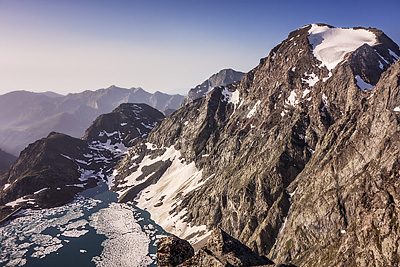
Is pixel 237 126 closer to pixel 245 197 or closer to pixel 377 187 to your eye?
pixel 245 197

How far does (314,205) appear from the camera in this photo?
283ft

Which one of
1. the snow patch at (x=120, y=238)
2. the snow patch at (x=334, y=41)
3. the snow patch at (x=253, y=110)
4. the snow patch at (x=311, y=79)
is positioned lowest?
the snow patch at (x=120, y=238)

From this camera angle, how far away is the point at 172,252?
13625 millimetres

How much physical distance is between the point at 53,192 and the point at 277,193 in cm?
18168

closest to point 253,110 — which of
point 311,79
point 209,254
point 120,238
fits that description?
point 311,79

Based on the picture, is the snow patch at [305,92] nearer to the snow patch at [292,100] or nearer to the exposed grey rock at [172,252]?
the snow patch at [292,100]

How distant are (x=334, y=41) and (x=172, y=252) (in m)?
189

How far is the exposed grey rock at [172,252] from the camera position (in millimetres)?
13477

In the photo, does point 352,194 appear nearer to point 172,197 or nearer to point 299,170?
point 299,170

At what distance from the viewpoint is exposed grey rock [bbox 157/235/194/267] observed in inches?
531

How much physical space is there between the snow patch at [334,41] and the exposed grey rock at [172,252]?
15060 centimetres

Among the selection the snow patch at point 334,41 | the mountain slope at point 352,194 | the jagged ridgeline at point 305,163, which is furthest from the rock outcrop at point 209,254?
the snow patch at point 334,41

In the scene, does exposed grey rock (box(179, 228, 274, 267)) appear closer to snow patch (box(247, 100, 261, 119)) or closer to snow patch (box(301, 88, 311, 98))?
snow patch (box(301, 88, 311, 98))

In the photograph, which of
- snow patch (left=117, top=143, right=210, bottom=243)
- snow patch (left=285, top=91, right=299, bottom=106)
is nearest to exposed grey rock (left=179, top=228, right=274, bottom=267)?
snow patch (left=117, top=143, right=210, bottom=243)
